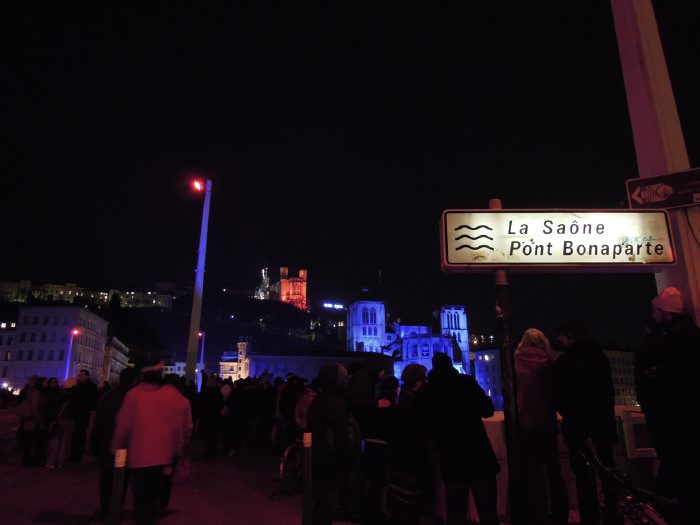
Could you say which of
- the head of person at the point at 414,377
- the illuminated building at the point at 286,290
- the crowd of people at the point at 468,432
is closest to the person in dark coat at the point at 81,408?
the crowd of people at the point at 468,432

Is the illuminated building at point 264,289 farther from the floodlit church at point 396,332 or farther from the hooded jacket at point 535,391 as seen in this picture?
the hooded jacket at point 535,391

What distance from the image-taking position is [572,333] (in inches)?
201

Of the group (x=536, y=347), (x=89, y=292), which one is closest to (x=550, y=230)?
(x=536, y=347)

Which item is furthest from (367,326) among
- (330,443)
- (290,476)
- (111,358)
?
(330,443)

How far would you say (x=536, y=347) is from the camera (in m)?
5.78

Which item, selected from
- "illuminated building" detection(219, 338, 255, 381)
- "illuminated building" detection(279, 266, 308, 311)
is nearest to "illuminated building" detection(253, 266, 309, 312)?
"illuminated building" detection(279, 266, 308, 311)

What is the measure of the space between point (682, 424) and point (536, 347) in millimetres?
1878

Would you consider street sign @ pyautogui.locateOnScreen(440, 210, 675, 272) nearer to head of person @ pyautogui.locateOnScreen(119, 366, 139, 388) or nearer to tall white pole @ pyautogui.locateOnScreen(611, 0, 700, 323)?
tall white pole @ pyautogui.locateOnScreen(611, 0, 700, 323)

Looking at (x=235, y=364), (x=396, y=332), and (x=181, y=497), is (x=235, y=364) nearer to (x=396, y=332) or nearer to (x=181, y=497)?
(x=396, y=332)

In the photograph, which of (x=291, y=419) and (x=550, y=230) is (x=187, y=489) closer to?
(x=291, y=419)

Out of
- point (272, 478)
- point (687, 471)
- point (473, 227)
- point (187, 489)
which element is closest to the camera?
point (687, 471)

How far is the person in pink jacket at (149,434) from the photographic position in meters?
4.91

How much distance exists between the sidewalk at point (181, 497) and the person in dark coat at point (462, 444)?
3.11 m

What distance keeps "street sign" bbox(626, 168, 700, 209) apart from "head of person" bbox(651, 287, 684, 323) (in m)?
2.76
